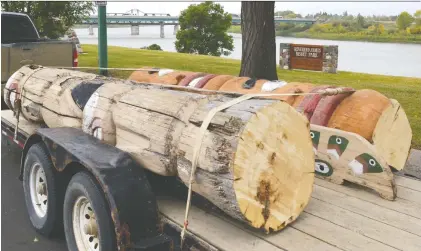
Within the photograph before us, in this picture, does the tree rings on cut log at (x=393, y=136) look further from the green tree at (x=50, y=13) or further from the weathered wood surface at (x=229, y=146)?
the green tree at (x=50, y=13)

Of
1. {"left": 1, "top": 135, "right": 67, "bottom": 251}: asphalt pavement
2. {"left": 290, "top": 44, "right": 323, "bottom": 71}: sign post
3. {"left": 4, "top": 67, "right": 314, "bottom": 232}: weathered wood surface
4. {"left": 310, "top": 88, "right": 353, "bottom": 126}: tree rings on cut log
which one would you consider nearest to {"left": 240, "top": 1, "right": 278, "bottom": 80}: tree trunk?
{"left": 310, "top": 88, "right": 353, "bottom": 126}: tree rings on cut log

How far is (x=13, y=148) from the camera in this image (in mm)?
6801

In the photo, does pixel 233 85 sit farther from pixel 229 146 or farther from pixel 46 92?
pixel 229 146

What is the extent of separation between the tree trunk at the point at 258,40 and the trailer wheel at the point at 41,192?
16.1 ft

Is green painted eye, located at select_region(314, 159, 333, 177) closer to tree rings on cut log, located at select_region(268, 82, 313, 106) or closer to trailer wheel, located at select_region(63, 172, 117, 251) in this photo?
tree rings on cut log, located at select_region(268, 82, 313, 106)

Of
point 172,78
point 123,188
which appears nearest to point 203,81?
point 172,78

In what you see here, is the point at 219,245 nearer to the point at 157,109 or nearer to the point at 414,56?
the point at 157,109

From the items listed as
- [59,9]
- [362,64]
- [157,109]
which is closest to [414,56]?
[362,64]

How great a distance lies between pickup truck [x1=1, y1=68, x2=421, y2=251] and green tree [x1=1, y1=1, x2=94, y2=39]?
13.6 meters

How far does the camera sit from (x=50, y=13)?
53.4 feet

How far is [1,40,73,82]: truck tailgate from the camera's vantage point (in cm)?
762

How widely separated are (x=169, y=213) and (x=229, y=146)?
2.51 feet

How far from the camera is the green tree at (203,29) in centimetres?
4769

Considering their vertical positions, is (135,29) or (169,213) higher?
(135,29)
